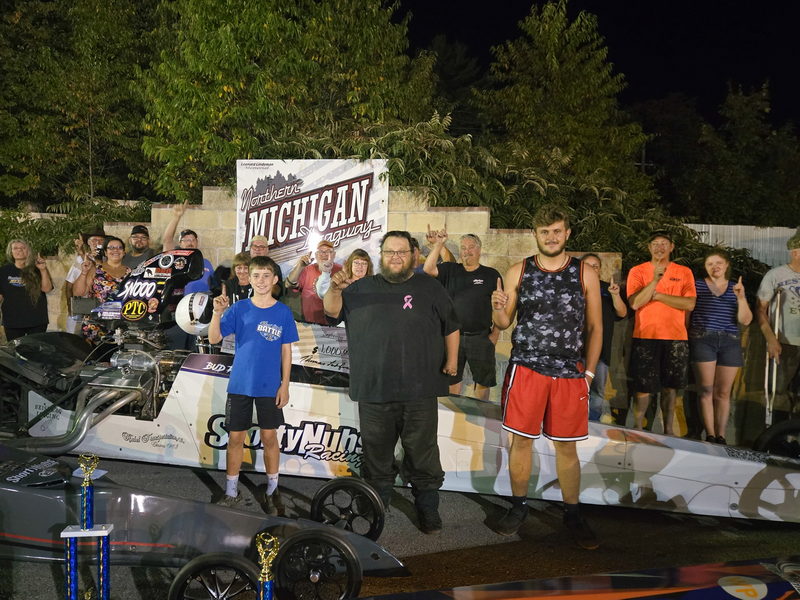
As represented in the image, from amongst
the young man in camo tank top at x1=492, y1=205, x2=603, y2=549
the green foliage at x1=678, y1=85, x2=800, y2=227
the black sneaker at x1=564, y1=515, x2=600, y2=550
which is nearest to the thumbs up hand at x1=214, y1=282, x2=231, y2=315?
the young man in camo tank top at x1=492, y1=205, x2=603, y2=549

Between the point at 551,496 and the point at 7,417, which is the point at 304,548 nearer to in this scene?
the point at 551,496

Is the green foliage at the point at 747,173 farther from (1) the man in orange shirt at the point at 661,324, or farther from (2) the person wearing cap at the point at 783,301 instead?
(1) the man in orange shirt at the point at 661,324

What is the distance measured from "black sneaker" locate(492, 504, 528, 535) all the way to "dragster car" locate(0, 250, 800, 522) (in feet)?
1.30

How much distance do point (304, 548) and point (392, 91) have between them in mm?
11538

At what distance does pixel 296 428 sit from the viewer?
5.45 metres

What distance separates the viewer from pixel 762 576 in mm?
2836

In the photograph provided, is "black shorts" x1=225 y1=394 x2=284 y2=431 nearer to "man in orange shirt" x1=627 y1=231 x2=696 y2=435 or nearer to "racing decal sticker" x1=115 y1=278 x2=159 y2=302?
"racing decal sticker" x1=115 y1=278 x2=159 y2=302

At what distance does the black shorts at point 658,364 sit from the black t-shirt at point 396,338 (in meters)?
2.68

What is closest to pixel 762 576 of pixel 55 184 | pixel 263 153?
pixel 263 153

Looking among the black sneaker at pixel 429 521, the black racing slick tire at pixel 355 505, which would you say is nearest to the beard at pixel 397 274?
the black racing slick tire at pixel 355 505

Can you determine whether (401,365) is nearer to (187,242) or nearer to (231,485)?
(231,485)

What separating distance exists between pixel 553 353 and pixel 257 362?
72.2 inches

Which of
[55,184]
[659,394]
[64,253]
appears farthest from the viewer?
[55,184]

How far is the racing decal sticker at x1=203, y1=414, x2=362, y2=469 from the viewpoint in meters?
5.40
